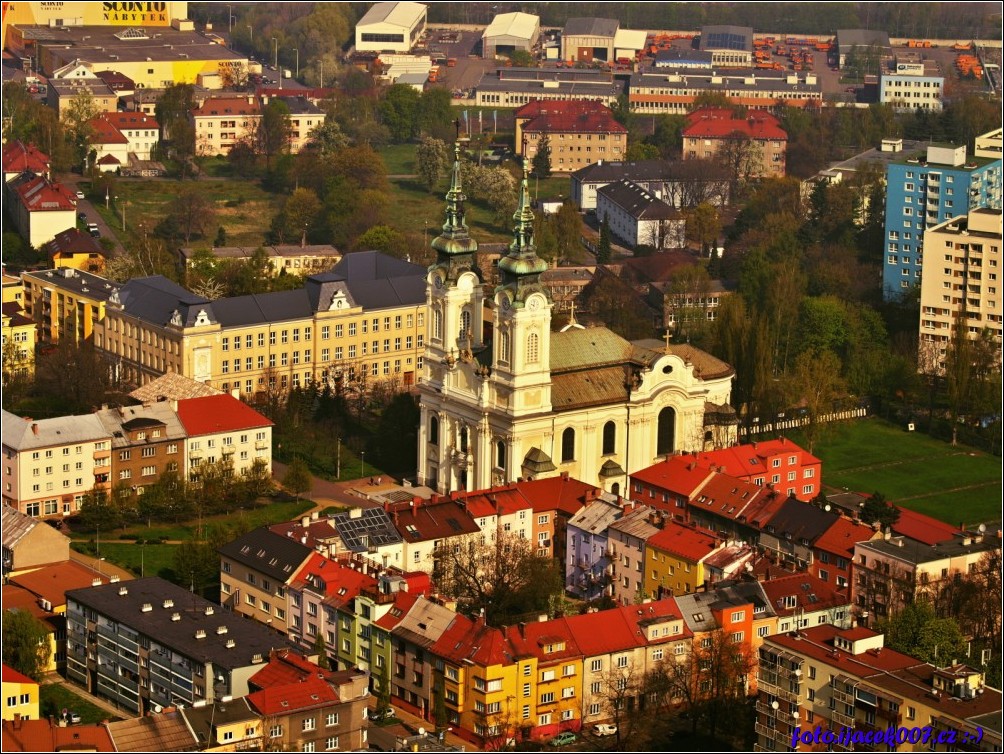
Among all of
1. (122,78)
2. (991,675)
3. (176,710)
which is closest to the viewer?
(176,710)


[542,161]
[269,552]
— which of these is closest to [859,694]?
[269,552]

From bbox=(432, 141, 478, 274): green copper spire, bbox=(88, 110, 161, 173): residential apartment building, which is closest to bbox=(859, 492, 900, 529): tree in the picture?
bbox=(432, 141, 478, 274): green copper spire

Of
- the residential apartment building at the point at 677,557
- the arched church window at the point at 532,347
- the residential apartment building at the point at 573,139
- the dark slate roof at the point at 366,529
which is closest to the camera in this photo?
the residential apartment building at the point at 677,557

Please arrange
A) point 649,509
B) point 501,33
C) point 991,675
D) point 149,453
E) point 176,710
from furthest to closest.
A: point 501,33 < point 149,453 < point 649,509 < point 991,675 < point 176,710

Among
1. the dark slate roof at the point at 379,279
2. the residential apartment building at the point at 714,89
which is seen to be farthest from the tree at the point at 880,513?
the residential apartment building at the point at 714,89

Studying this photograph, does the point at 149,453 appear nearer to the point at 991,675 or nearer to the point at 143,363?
the point at 143,363

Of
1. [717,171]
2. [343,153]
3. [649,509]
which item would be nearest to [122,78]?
[343,153]

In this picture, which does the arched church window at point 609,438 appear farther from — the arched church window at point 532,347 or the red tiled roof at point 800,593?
the red tiled roof at point 800,593
